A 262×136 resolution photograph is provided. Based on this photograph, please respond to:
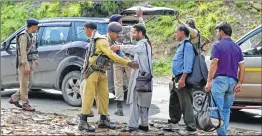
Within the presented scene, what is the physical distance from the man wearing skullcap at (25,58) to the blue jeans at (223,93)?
11.0 ft

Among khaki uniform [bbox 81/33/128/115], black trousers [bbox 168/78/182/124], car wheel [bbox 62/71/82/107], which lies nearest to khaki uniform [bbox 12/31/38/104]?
car wheel [bbox 62/71/82/107]

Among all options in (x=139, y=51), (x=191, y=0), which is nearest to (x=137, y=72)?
(x=139, y=51)

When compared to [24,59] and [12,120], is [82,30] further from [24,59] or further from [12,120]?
[12,120]

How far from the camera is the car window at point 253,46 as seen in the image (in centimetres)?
820

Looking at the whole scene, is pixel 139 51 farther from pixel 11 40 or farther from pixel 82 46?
pixel 11 40

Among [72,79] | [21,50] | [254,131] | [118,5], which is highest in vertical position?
[118,5]

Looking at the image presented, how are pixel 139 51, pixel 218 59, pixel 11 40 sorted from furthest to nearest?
pixel 11 40
pixel 139 51
pixel 218 59

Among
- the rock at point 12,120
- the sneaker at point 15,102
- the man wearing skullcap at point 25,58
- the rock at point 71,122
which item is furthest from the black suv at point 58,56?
the rock at point 12,120

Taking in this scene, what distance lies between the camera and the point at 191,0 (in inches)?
695

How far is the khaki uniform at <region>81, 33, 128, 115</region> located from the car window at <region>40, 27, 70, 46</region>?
272cm

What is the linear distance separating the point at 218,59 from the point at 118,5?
38.6 feet

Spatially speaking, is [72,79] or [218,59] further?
[72,79]

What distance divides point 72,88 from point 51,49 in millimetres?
963

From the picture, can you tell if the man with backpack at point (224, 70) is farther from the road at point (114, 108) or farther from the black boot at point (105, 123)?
the black boot at point (105, 123)
